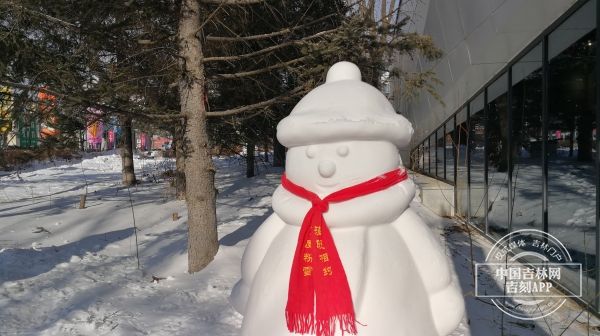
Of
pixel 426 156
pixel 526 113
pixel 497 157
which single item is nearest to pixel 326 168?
pixel 526 113

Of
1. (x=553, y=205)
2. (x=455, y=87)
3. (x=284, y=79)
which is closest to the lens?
(x=553, y=205)

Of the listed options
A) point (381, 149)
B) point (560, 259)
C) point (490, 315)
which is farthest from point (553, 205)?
point (381, 149)

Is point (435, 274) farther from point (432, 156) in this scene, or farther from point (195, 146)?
point (432, 156)

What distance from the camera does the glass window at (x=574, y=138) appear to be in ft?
14.8

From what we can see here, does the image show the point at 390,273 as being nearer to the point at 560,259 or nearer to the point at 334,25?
the point at 560,259

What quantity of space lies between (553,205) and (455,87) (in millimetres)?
3612

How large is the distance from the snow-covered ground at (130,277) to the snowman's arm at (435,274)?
6.75 ft

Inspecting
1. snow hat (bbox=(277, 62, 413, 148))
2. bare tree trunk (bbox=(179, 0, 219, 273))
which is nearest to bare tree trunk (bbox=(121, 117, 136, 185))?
bare tree trunk (bbox=(179, 0, 219, 273))

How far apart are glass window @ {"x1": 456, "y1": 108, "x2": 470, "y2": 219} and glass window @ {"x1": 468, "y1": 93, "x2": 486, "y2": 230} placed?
23 centimetres

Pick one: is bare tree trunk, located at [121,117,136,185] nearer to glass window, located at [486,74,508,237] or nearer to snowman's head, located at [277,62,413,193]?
glass window, located at [486,74,508,237]

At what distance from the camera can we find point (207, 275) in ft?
16.4

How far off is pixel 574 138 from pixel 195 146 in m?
4.29

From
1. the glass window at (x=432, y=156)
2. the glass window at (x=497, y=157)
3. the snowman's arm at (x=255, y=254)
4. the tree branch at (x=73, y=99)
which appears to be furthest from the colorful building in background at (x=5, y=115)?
the glass window at (x=432, y=156)

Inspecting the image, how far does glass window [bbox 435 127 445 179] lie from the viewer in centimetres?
1147
